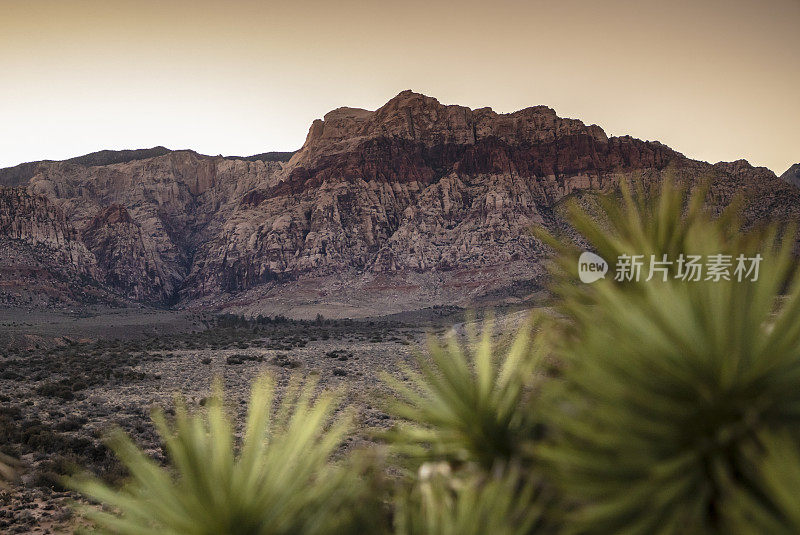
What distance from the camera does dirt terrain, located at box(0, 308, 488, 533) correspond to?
8695 mm

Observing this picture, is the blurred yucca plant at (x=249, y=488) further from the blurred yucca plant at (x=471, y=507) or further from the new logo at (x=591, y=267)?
the new logo at (x=591, y=267)

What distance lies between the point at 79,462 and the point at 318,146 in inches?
4084

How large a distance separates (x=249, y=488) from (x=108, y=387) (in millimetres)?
20908

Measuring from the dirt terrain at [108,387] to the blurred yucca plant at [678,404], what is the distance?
745 mm

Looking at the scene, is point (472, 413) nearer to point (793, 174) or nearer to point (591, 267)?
point (591, 267)

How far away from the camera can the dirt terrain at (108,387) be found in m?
8.70

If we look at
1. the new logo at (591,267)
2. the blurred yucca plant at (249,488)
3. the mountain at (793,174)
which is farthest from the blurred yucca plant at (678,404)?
the mountain at (793,174)

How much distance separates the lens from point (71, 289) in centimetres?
7206

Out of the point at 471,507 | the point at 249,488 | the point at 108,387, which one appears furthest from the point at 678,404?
the point at 108,387

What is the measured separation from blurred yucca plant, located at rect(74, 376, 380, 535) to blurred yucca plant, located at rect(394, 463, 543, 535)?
4.7 inches

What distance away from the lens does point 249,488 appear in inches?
41.4

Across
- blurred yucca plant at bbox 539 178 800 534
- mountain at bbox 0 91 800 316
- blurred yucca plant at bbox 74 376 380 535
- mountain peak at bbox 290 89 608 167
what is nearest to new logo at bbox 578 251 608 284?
blurred yucca plant at bbox 539 178 800 534

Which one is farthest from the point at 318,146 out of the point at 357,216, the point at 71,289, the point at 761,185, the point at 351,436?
the point at 351,436

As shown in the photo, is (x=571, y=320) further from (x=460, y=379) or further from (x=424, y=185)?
(x=424, y=185)
